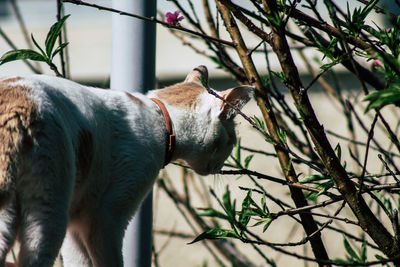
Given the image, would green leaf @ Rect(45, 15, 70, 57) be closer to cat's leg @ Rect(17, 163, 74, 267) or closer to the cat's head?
cat's leg @ Rect(17, 163, 74, 267)

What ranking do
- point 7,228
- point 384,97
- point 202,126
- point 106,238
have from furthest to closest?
point 202,126 < point 106,238 < point 7,228 < point 384,97

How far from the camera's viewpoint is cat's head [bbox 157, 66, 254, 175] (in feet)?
6.07

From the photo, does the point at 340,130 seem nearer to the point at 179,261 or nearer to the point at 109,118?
the point at 179,261

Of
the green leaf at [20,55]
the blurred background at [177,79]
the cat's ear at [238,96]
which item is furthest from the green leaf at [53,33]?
the blurred background at [177,79]

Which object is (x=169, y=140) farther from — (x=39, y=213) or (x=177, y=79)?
(x=177, y=79)

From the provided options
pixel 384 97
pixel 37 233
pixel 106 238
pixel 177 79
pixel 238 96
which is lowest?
pixel 177 79

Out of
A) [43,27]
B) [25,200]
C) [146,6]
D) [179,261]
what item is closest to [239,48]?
[146,6]

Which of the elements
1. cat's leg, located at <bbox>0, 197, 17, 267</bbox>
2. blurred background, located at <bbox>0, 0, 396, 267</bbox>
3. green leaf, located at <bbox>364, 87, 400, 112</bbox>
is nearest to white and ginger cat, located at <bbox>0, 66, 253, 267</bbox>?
cat's leg, located at <bbox>0, 197, 17, 267</bbox>

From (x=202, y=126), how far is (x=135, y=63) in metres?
0.35

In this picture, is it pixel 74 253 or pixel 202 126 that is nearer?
pixel 74 253

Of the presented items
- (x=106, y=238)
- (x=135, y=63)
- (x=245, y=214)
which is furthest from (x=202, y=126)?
(x=245, y=214)

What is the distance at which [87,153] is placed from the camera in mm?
1408

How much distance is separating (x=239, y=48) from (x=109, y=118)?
0.42 metres

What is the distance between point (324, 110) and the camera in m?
4.05
